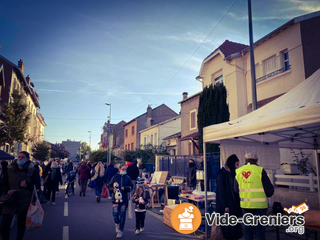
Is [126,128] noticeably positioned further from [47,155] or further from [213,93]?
[213,93]

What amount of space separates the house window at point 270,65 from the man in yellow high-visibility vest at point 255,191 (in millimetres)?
11536

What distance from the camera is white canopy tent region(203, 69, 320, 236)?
14.9ft

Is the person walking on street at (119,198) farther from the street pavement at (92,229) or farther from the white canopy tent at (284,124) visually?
the white canopy tent at (284,124)

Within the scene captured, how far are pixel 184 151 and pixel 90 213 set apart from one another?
17.1 metres

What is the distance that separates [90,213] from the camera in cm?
912

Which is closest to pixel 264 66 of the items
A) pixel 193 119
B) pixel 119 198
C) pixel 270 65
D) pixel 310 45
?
pixel 270 65

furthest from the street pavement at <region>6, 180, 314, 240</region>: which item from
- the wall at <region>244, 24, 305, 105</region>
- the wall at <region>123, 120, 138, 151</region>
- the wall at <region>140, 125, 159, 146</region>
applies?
the wall at <region>123, 120, 138, 151</region>

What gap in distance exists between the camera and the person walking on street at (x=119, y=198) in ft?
20.7

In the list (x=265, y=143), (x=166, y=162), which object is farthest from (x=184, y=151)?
(x=265, y=143)

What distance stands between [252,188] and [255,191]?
0.23 ft

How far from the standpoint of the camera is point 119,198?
6410mm

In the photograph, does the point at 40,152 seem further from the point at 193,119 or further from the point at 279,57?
the point at 279,57

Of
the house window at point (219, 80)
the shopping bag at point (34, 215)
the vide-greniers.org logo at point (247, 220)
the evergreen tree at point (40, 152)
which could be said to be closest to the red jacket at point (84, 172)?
the shopping bag at point (34, 215)

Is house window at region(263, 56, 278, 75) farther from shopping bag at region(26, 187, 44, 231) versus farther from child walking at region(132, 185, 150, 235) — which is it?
shopping bag at region(26, 187, 44, 231)
